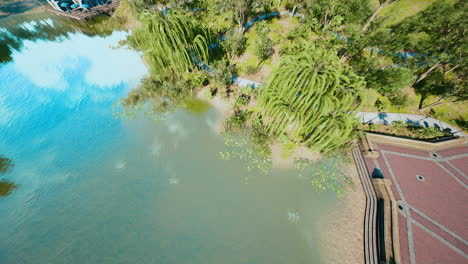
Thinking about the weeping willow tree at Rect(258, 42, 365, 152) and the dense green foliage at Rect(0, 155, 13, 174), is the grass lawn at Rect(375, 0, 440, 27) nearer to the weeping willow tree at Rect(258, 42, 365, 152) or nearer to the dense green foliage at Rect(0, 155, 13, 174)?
the weeping willow tree at Rect(258, 42, 365, 152)

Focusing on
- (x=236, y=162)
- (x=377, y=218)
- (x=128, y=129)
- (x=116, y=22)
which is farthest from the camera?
(x=116, y=22)

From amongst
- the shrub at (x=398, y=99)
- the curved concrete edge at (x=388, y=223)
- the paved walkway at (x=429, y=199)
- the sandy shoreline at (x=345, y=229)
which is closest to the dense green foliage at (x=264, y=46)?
the shrub at (x=398, y=99)

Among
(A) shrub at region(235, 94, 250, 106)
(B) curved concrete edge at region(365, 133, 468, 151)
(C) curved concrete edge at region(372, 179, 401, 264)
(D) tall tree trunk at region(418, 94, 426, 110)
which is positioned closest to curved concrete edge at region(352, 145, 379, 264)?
(C) curved concrete edge at region(372, 179, 401, 264)

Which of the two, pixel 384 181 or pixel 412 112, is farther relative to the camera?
pixel 412 112

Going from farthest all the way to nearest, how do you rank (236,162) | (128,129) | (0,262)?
(128,129)
(236,162)
(0,262)

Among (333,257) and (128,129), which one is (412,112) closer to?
(333,257)

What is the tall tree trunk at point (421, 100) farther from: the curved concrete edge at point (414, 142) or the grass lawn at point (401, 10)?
the grass lawn at point (401, 10)

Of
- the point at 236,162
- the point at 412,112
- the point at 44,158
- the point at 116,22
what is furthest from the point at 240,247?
the point at 116,22

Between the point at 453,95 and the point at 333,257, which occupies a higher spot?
the point at 453,95
